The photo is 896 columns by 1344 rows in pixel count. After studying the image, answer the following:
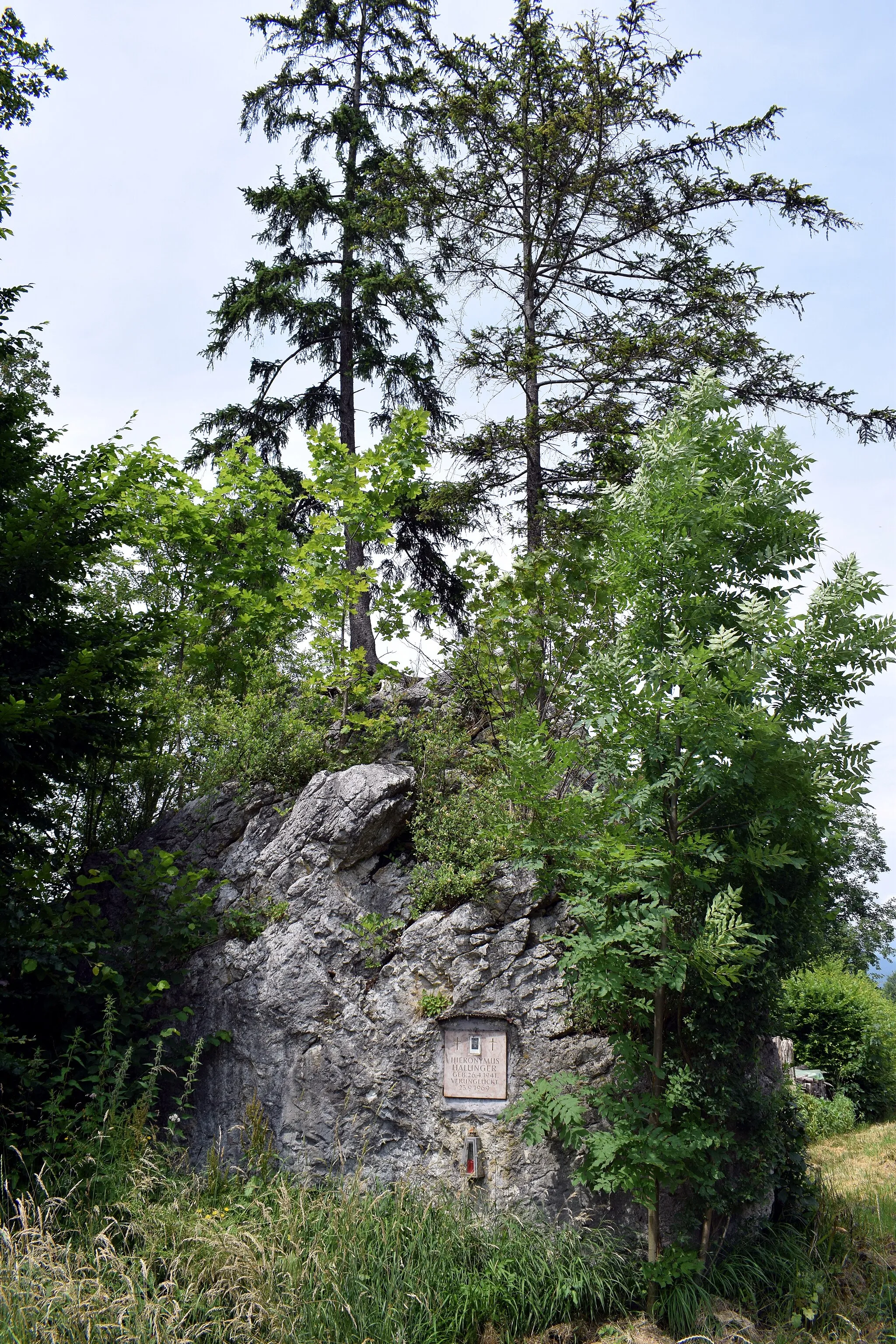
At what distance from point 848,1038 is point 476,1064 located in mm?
8895

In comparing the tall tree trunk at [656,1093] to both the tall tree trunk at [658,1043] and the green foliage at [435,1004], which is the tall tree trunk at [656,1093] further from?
the green foliage at [435,1004]

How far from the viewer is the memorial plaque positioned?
20.4 feet

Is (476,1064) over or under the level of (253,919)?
under

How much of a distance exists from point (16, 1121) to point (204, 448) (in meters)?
9.74

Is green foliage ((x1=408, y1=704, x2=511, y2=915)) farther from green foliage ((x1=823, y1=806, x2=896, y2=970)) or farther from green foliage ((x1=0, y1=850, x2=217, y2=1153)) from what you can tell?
green foliage ((x1=823, y1=806, x2=896, y2=970))

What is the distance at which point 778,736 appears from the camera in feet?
17.5

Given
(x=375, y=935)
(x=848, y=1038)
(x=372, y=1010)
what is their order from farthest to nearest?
(x=848, y=1038), (x=375, y=935), (x=372, y=1010)

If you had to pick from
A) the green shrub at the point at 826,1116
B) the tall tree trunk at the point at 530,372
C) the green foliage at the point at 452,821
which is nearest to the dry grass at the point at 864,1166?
the green shrub at the point at 826,1116

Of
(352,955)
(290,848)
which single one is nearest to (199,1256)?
(352,955)

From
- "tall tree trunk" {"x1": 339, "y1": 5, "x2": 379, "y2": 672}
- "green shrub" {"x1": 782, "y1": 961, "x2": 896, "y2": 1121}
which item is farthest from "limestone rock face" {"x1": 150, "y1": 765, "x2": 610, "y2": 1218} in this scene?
"green shrub" {"x1": 782, "y1": 961, "x2": 896, "y2": 1121}

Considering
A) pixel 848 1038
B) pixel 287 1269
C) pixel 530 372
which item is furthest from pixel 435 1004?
pixel 848 1038

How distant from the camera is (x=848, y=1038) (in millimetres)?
12828

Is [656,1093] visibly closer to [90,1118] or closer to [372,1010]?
[372,1010]

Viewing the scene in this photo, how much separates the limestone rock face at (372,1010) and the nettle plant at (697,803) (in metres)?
0.38
